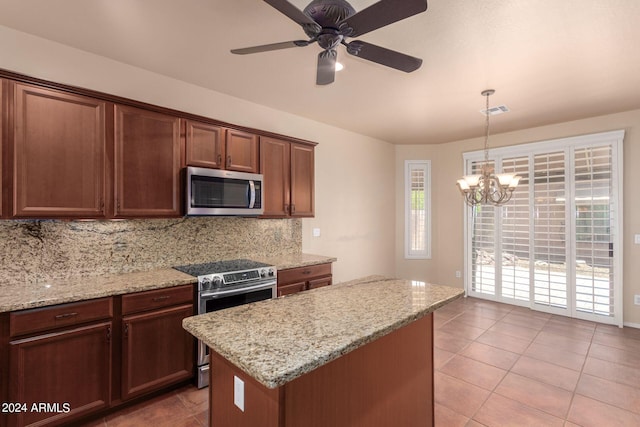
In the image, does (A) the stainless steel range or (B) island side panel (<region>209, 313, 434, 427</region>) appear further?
(A) the stainless steel range

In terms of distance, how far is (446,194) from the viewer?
5.53 metres

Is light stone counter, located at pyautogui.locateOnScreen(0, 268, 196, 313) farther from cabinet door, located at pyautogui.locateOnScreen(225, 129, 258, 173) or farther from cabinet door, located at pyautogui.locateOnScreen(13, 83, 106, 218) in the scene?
cabinet door, located at pyautogui.locateOnScreen(225, 129, 258, 173)

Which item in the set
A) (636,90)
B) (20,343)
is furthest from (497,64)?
(20,343)

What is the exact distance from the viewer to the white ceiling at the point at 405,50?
1973 millimetres

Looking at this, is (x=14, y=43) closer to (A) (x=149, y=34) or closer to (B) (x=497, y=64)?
(A) (x=149, y=34)

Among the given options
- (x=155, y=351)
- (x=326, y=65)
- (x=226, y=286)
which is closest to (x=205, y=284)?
(x=226, y=286)

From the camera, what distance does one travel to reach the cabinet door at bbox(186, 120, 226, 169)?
2.78m

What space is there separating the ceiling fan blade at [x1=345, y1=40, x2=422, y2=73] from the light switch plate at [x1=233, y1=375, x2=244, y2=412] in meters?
1.72

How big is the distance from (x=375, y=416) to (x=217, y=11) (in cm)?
247

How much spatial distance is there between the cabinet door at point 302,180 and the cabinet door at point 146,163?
1.29 m

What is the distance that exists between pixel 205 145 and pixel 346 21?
1.80 m

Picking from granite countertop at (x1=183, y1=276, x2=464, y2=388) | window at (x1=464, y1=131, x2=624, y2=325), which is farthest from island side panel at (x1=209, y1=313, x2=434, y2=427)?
window at (x1=464, y1=131, x2=624, y2=325)

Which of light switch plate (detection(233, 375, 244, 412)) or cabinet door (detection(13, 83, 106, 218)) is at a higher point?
cabinet door (detection(13, 83, 106, 218))

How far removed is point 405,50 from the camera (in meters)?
2.44
